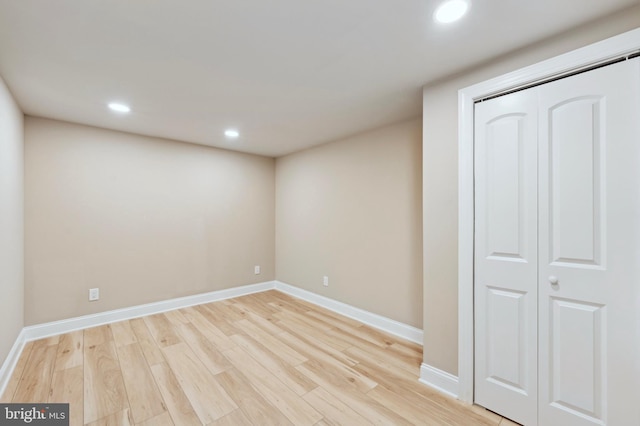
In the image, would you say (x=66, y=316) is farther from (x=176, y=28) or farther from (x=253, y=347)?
(x=176, y=28)

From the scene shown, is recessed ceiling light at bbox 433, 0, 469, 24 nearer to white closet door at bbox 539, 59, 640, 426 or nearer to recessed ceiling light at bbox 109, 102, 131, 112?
white closet door at bbox 539, 59, 640, 426

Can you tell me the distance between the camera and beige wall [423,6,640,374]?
1964mm

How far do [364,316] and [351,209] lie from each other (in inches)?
Result: 52.3

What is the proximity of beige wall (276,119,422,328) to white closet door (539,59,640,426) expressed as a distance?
1274 millimetres

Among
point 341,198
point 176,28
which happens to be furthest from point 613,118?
point 341,198

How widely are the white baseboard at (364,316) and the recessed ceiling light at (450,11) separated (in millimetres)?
2621

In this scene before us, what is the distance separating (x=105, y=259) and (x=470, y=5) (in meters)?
4.07

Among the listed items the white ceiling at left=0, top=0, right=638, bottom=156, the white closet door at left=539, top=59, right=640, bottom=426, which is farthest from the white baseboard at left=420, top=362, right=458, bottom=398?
the white ceiling at left=0, top=0, right=638, bottom=156

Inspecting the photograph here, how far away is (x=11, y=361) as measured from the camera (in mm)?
2232

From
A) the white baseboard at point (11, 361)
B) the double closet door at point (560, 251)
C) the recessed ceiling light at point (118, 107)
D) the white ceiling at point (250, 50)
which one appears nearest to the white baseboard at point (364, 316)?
the double closet door at point (560, 251)

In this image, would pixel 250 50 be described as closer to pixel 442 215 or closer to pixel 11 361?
pixel 442 215

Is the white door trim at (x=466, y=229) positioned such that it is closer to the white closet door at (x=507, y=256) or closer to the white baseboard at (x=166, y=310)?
the white closet door at (x=507, y=256)

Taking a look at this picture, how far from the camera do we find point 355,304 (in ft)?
11.3

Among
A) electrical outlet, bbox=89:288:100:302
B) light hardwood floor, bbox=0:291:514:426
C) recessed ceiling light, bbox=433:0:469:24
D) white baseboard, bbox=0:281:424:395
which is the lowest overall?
light hardwood floor, bbox=0:291:514:426
